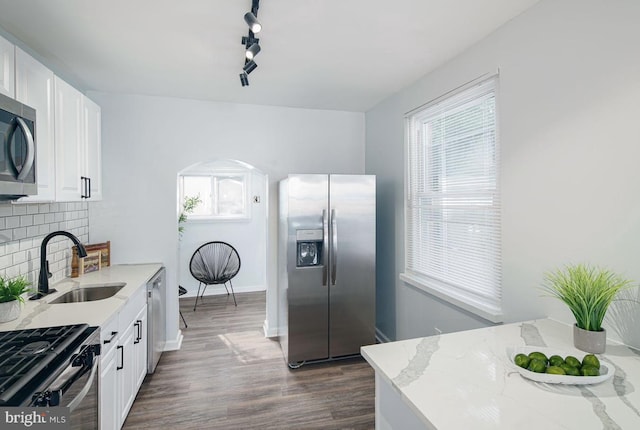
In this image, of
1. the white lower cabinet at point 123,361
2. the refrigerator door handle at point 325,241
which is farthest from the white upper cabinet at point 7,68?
the refrigerator door handle at point 325,241

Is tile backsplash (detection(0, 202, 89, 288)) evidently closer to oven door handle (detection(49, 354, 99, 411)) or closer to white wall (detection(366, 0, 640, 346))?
oven door handle (detection(49, 354, 99, 411))

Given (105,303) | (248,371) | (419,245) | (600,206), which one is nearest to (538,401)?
(600,206)

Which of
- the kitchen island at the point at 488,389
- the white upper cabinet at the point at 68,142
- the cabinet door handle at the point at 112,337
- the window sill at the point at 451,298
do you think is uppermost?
the white upper cabinet at the point at 68,142

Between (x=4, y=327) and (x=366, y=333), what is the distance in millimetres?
2654

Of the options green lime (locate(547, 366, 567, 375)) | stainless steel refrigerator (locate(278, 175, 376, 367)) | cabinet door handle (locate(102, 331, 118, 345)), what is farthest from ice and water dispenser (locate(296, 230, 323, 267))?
green lime (locate(547, 366, 567, 375))

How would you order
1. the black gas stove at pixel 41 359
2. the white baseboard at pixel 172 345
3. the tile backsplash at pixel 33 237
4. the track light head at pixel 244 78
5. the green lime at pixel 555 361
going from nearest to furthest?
1. the black gas stove at pixel 41 359
2. the green lime at pixel 555 361
3. the tile backsplash at pixel 33 237
4. the track light head at pixel 244 78
5. the white baseboard at pixel 172 345

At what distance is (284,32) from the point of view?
2.07m

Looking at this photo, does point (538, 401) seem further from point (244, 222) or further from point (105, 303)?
point (244, 222)

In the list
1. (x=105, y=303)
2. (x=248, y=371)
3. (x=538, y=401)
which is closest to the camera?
(x=538, y=401)

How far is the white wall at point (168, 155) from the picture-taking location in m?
3.28

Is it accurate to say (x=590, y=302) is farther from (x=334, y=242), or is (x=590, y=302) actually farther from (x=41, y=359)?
(x=41, y=359)

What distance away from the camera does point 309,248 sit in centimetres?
316

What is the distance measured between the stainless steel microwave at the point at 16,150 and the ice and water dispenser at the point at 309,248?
1.94m

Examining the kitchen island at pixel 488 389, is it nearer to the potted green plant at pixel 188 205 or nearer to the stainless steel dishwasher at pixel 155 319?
the stainless steel dishwasher at pixel 155 319
